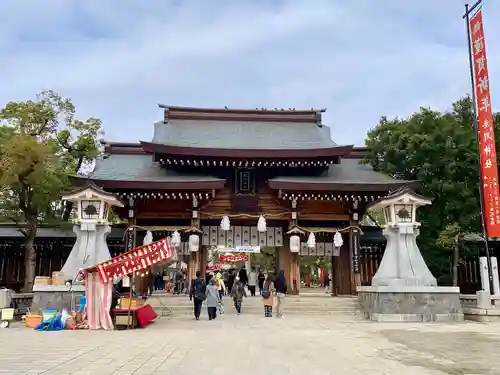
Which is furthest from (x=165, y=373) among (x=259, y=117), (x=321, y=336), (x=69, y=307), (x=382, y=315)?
(x=259, y=117)

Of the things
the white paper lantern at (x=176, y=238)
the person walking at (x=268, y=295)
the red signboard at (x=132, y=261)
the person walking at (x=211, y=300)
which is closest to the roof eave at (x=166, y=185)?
the white paper lantern at (x=176, y=238)

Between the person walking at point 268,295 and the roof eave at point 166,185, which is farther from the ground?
the roof eave at point 166,185

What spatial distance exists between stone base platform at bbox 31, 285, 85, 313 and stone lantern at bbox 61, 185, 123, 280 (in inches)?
31.3

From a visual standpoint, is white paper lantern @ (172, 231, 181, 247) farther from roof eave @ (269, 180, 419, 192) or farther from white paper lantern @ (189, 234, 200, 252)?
roof eave @ (269, 180, 419, 192)

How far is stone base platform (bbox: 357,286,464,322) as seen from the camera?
15.9 metres

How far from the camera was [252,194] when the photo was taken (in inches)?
869

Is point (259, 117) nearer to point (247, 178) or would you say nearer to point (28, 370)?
point (247, 178)

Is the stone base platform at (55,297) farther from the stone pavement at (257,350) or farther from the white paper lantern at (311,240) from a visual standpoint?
the white paper lantern at (311,240)

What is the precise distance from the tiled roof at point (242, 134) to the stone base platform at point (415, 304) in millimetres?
9448

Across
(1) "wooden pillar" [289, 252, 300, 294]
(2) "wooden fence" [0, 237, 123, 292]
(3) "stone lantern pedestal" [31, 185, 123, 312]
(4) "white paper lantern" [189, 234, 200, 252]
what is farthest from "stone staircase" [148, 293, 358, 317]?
(2) "wooden fence" [0, 237, 123, 292]

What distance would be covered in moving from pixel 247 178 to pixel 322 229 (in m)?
4.45

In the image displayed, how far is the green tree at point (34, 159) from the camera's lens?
19.3 m

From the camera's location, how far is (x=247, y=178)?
2231cm

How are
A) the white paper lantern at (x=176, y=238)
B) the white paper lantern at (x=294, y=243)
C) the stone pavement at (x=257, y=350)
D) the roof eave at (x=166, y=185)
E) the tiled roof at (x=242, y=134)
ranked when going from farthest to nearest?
the tiled roof at (x=242, y=134) < the white paper lantern at (x=294, y=243) < the white paper lantern at (x=176, y=238) < the roof eave at (x=166, y=185) < the stone pavement at (x=257, y=350)
